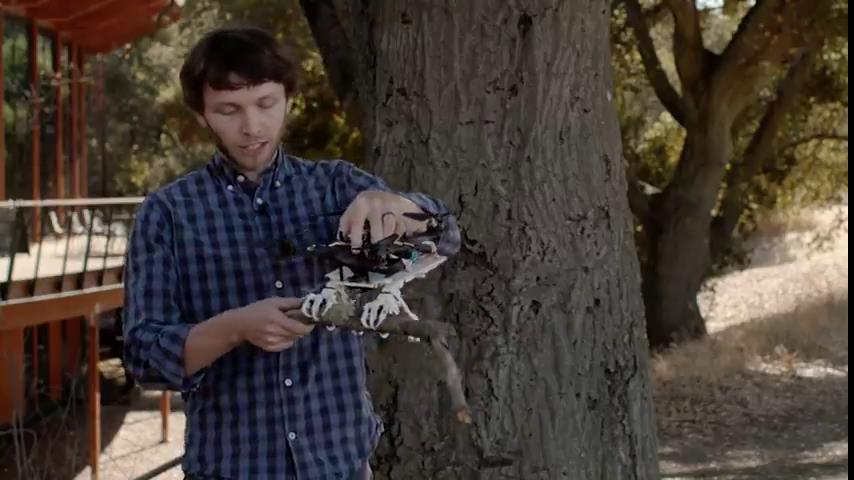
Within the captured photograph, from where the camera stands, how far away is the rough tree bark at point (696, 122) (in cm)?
1611

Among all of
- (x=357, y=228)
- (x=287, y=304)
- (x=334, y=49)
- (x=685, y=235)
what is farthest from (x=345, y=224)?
(x=685, y=235)

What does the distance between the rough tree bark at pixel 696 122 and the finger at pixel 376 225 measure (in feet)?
46.0

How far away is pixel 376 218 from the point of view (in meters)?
2.22

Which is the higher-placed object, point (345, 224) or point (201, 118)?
point (201, 118)

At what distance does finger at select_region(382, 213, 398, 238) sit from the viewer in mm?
2230

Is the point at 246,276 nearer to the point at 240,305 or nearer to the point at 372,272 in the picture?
the point at 240,305

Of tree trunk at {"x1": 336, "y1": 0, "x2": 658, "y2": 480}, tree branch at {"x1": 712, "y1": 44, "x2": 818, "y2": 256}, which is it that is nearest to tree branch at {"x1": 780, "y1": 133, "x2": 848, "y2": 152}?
tree branch at {"x1": 712, "y1": 44, "x2": 818, "y2": 256}

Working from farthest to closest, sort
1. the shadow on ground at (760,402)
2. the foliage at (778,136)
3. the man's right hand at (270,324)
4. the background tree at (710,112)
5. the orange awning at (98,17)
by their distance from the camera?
the foliage at (778,136) → the orange awning at (98,17) → the background tree at (710,112) → the shadow on ground at (760,402) → the man's right hand at (270,324)

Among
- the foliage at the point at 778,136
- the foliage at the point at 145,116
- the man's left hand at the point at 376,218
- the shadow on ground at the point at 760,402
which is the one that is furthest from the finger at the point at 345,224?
the foliage at the point at 145,116

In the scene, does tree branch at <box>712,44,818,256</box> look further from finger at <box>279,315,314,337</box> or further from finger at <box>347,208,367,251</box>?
finger at <box>279,315,314,337</box>

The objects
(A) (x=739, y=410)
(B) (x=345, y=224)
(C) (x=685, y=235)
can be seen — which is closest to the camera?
(B) (x=345, y=224)

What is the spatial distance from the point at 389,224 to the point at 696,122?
50.9 ft

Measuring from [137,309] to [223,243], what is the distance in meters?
0.18

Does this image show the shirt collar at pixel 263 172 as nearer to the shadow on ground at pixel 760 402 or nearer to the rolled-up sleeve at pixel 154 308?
the rolled-up sleeve at pixel 154 308
